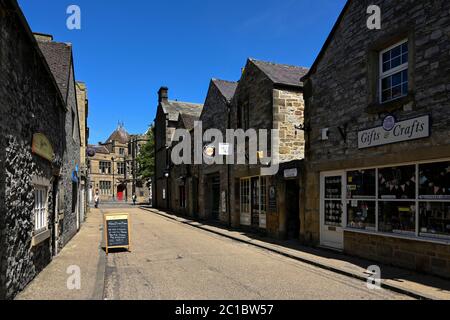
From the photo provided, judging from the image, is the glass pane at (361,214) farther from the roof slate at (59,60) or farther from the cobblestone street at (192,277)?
the roof slate at (59,60)

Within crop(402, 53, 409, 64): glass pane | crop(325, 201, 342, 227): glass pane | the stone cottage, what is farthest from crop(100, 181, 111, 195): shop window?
crop(402, 53, 409, 64): glass pane

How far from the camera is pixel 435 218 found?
809 cm

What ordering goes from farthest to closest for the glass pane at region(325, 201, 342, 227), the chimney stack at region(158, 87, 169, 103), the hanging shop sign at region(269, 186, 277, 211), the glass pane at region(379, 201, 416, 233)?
the chimney stack at region(158, 87, 169, 103) < the hanging shop sign at region(269, 186, 277, 211) < the glass pane at region(325, 201, 342, 227) < the glass pane at region(379, 201, 416, 233)

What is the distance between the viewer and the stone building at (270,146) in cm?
1423

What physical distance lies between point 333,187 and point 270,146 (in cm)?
395

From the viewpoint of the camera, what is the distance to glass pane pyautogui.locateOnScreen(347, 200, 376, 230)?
32.6ft

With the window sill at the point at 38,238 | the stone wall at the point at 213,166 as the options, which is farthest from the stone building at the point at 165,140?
the window sill at the point at 38,238

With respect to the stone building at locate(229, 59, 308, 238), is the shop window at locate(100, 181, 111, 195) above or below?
below

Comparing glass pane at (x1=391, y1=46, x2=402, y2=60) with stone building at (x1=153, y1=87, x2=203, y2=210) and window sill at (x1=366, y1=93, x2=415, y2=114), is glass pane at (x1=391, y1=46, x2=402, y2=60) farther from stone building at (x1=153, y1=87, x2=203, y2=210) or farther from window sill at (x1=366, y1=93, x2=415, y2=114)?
stone building at (x1=153, y1=87, x2=203, y2=210)

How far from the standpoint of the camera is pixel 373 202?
9883mm

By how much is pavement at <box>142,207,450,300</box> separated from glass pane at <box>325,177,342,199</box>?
1.66m

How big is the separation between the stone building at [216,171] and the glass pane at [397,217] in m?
10.0
